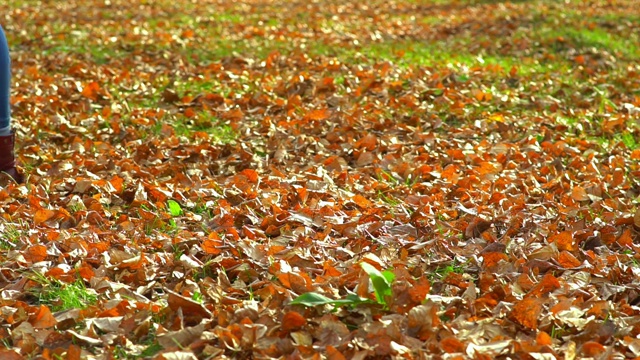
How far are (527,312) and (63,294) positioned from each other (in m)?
1.79

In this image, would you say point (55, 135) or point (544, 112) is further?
point (544, 112)

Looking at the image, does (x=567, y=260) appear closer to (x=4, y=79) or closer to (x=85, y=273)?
(x=85, y=273)

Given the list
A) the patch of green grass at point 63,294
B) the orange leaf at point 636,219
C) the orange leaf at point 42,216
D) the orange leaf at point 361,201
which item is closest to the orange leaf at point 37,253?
the patch of green grass at point 63,294

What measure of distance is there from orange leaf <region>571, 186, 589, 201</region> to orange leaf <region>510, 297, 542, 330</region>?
1.69m

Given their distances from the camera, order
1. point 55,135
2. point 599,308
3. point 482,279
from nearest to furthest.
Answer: point 599,308, point 482,279, point 55,135

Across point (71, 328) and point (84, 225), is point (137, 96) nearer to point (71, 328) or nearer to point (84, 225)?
point (84, 225)

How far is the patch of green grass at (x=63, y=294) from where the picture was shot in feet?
10.3

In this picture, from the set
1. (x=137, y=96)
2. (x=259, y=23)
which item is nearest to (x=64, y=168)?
(x=137, y=96)

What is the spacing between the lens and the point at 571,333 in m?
2.88

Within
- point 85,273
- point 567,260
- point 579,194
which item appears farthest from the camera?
point 579,194

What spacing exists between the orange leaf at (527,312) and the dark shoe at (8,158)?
3.13 m

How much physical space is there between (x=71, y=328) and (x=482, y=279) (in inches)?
62.7

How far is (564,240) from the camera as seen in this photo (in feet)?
11.9

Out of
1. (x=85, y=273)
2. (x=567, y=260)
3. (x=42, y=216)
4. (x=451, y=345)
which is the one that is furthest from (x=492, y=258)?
(x=42, y=216)
